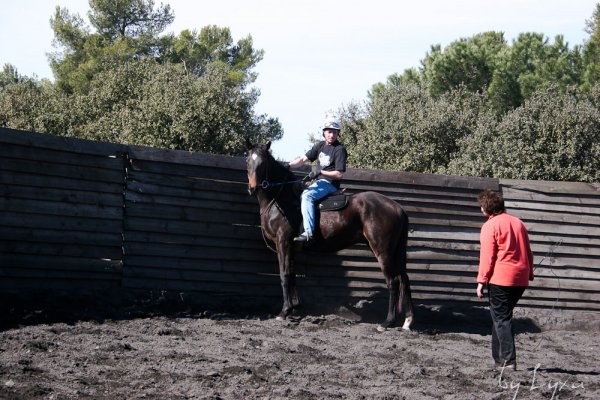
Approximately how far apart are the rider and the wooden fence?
0.85 metres

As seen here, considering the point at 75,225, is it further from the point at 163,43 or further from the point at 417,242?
the point at 163,43

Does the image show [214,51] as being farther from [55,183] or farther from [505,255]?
[505,255]

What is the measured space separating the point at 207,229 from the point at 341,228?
1843mm

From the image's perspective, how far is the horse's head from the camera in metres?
11.1

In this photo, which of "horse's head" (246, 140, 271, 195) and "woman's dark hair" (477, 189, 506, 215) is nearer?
"woman's dark hair" (477, 189, 506, 215)

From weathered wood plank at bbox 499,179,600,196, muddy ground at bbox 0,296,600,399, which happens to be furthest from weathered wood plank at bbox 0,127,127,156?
weathered wood plank at bbox 499,179,600,196

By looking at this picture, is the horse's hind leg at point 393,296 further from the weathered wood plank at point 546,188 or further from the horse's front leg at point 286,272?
the weathered wood plank at point 546,188

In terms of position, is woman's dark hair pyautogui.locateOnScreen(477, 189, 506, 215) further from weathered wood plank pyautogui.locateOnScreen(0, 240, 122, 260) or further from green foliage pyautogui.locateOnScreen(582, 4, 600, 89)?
green foliage pyautogui.locateOnScreen(582, 4, 600, 89)

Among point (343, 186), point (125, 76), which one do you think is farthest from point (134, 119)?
point (343, 186)

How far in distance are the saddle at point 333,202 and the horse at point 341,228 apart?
2.9 inches

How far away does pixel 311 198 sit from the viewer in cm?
1138

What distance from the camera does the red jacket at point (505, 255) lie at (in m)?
8.48

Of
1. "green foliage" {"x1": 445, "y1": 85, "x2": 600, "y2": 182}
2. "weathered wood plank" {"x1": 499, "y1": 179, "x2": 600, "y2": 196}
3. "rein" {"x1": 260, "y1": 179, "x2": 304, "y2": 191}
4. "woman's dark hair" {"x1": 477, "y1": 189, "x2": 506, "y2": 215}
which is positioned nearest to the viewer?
"woman's dark hair" {"x1": 477, "y1": 189, "x2": 506, "y2": 215}

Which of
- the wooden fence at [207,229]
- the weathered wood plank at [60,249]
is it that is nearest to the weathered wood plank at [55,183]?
the wooden fence at [207,229]
